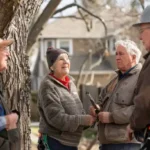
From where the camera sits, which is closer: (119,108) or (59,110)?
(119,108)

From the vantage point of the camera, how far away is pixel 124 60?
16.1 ft

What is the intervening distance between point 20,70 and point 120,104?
51.0 inches

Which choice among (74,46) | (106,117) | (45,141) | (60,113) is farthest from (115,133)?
(74,46)

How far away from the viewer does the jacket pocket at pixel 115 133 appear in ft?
15.5

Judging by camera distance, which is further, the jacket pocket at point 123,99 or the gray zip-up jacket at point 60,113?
the gray zip-up jacket at point 60,113

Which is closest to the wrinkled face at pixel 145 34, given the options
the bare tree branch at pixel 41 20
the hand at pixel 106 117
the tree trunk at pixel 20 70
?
the hand at pixel 106 117

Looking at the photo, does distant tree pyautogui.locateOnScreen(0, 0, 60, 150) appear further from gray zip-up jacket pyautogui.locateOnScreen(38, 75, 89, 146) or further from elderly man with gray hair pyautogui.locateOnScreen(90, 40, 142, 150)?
elderly man with gray hair pyautogui.locateOnScreen(90, 40, 142, 150)

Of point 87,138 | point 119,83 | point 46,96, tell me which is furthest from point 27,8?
point 87,138

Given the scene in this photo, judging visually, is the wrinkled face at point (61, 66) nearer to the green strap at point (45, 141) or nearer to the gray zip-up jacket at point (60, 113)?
the gray zip-up jacket at point (60, 113)

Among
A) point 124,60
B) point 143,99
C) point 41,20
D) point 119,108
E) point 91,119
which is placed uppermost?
point 41,20

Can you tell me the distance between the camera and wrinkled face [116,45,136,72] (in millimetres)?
4895

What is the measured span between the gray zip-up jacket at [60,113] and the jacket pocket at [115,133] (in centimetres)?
32

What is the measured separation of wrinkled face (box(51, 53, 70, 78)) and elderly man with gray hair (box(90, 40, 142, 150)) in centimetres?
55

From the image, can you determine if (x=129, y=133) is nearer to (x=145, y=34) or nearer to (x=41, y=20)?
(x=145, y=34)
